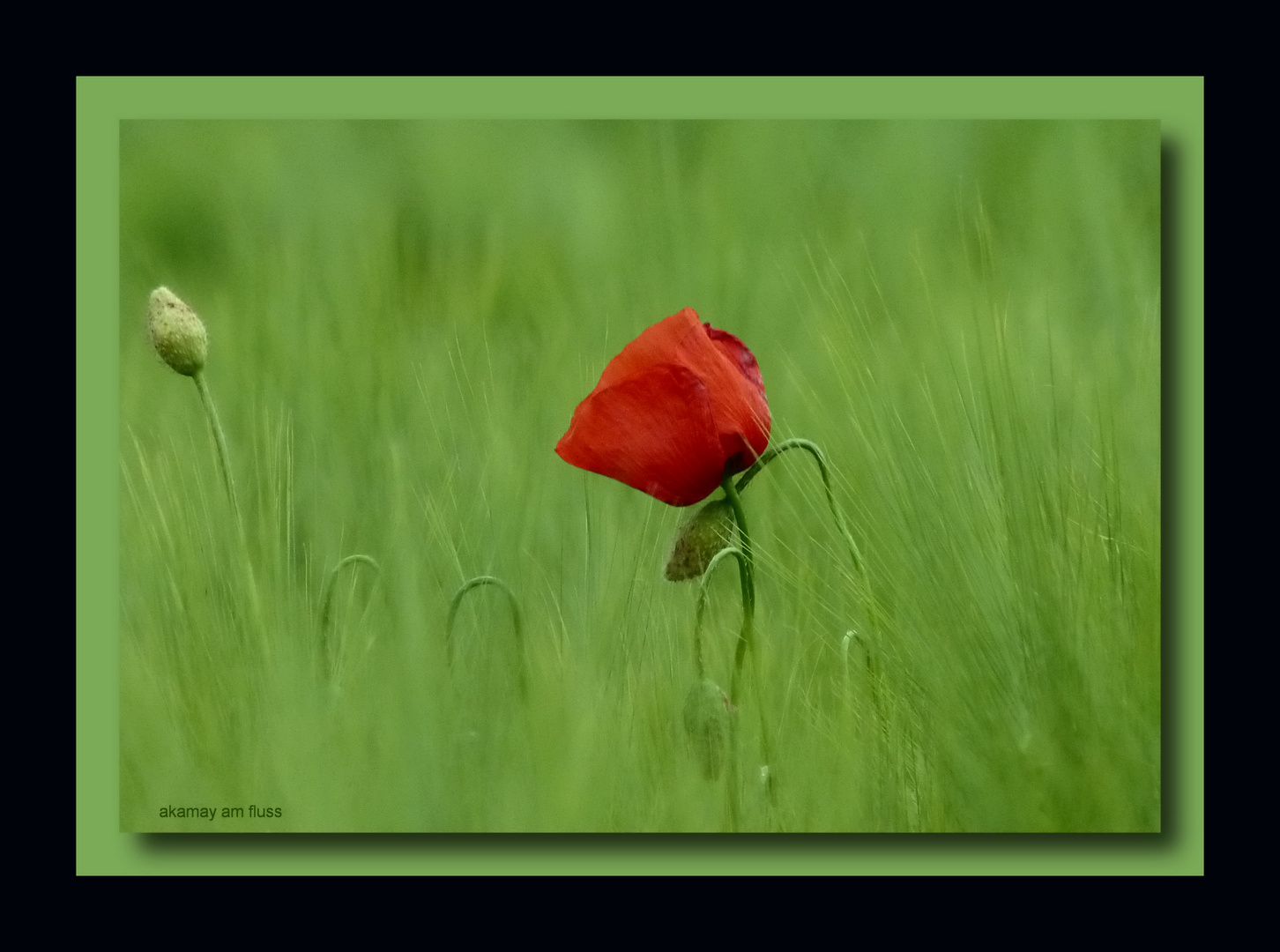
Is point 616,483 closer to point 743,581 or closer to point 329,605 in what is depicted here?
point 743,581

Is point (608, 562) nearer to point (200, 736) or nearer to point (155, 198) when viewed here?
point (200, 736)

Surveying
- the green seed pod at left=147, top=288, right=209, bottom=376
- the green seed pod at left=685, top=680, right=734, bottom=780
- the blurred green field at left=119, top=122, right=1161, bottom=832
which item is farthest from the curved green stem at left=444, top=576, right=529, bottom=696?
the green seed pod at left=147, top=288, right=209, bottom=376

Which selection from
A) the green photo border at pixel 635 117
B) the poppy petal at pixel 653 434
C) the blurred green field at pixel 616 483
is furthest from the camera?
the green photo border at pixel 635 117

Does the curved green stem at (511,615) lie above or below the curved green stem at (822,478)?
below

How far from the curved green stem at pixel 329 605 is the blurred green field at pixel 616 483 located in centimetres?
1

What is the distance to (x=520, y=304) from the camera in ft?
5.47

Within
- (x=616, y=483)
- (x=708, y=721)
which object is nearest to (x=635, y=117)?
(x=616, y=483)

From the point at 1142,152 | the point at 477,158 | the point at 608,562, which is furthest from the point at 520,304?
the point at 1142,152

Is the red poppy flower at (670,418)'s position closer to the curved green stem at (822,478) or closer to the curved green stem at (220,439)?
the curved green stem at (822,478)

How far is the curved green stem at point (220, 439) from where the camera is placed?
4.83 feet

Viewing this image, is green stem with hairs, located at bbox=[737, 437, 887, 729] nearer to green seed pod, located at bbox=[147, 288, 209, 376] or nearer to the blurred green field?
the blurred green field

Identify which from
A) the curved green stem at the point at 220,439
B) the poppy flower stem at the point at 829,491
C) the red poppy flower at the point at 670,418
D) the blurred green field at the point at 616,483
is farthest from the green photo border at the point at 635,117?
the red poppy flower at the point at 670,418

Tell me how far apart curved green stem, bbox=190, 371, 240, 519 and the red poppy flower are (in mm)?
332

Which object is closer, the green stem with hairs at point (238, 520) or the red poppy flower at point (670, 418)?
the red poppy flower at point (670, 418)
